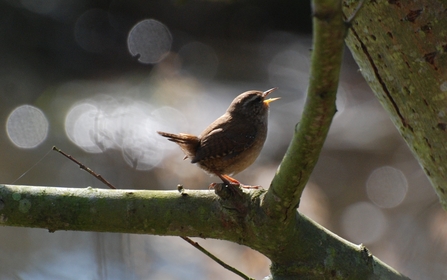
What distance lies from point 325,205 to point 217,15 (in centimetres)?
454

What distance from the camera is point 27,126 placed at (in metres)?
6.65

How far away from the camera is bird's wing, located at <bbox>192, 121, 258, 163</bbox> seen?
9.98 feet

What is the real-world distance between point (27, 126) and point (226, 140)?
4.29m

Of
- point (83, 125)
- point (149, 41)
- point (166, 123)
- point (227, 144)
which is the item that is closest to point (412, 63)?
point (227, 144)

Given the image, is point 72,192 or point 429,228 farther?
point 429,228

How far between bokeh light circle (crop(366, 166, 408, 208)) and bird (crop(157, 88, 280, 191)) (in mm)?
2792

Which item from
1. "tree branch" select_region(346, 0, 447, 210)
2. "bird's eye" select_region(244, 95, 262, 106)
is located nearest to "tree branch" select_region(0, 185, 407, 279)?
"tree branch" select_region(346, 0, 447, 210)

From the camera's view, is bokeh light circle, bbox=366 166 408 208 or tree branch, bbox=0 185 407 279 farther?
bokeh light circle, bbox=366 166 408 208

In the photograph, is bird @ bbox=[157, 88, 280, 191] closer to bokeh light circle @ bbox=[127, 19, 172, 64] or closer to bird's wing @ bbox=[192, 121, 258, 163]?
bird's wing @ bbox=[192, 121, 258, 163]

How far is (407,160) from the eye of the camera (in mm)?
6191

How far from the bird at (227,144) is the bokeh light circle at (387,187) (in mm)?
2792

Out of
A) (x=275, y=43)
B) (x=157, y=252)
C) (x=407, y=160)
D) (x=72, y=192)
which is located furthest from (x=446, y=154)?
(x=275, y=43)

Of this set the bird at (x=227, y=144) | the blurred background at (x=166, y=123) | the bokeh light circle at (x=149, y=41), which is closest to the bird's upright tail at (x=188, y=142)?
the bird at (x=227, y=144)

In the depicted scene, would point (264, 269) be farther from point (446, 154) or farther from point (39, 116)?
point (39, 116)
